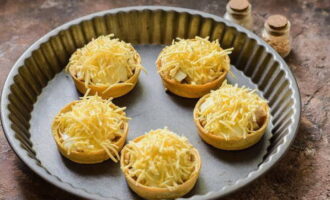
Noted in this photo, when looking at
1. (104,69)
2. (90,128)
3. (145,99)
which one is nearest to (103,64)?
(104,69)

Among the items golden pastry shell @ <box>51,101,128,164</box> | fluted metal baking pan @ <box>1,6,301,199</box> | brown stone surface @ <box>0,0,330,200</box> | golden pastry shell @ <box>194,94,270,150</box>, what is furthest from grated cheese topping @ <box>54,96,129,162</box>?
golden pastry shell @ <box>194,94,270,150</box>

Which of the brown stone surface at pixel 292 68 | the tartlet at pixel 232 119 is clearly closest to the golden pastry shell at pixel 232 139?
the tartlet at pixel 232 119

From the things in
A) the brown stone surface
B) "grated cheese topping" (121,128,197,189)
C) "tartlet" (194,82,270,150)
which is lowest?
the brown stone surface

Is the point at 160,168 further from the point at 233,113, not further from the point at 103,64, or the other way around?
the point at 103,64

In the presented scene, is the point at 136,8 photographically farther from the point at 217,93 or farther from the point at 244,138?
the point at 244,138

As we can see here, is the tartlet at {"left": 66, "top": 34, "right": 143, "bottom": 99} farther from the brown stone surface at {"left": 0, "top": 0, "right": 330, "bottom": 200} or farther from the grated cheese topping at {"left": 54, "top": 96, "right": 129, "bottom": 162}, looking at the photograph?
the brown stone surface at {"left": 0, "top": 0, "right": 330, "bottom": 200}

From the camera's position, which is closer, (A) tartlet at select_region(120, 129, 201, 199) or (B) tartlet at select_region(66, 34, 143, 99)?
(A) tartlet at select_region(120, 129, 201, 199)
